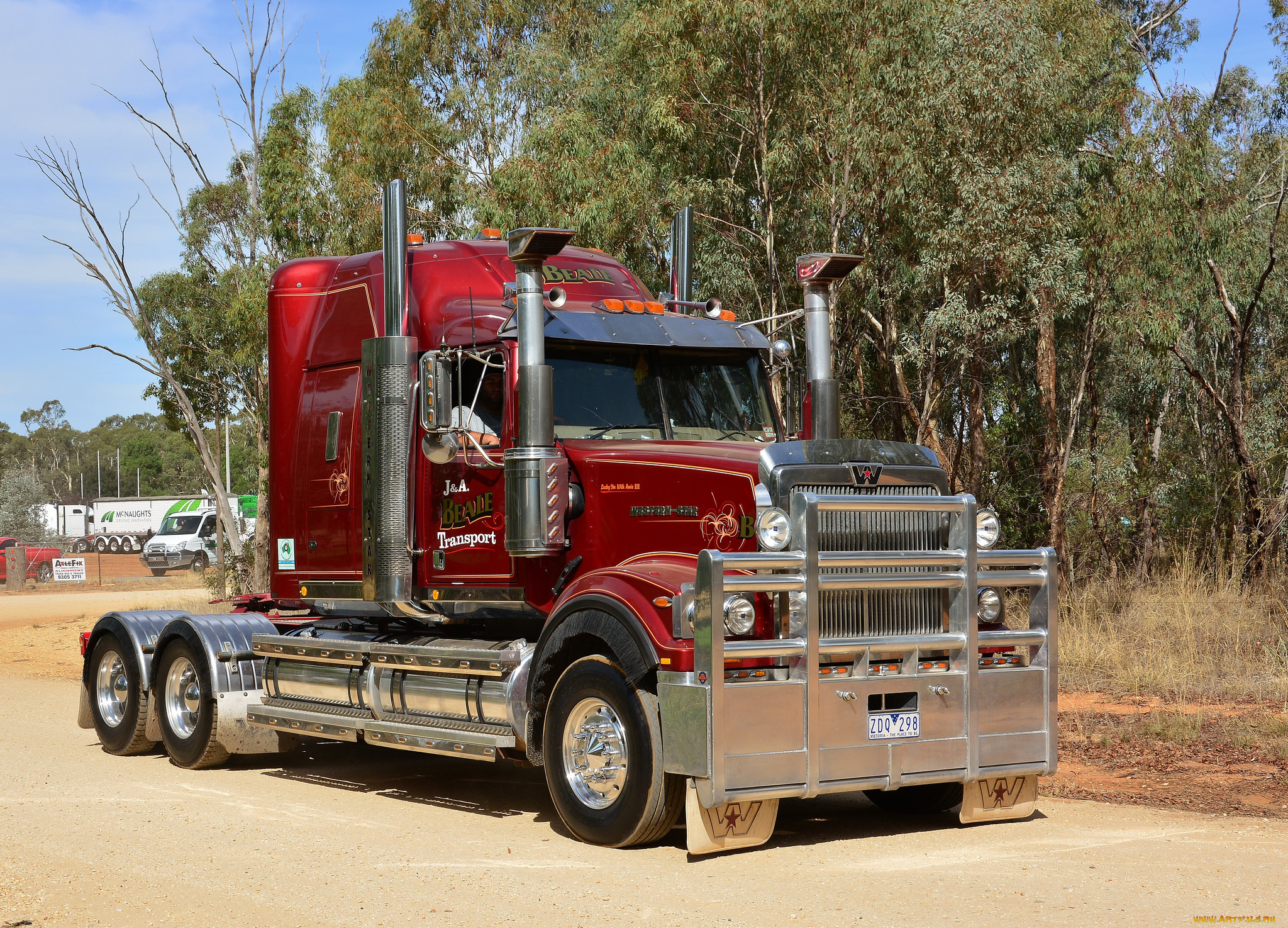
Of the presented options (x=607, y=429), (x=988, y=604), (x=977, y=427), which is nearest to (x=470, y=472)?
(x=607, y=429)

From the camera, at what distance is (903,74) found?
2202 centimetres

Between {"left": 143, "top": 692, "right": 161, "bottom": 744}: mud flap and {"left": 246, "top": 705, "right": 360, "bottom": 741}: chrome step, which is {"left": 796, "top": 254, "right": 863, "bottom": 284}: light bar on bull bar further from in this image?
{"left": 143, "top": 692, "right": 161, "bottom": 744}: mud flap

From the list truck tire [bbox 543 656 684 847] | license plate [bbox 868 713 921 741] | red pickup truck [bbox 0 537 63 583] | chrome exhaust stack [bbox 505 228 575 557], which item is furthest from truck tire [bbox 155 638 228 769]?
red pickup truck [bbox 0 537 63 583]

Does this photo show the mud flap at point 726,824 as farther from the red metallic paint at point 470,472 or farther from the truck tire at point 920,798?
the truck tire at point 920,798

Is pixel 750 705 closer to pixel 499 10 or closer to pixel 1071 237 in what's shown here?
pixel 1071 237

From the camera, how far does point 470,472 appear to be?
934cm

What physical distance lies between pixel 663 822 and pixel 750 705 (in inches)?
37.8

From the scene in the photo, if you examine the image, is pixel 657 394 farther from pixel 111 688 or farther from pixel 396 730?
pixel 111 688

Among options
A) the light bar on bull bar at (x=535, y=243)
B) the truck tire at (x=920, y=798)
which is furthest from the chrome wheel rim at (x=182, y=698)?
the truck tire at (x=920, y=798)

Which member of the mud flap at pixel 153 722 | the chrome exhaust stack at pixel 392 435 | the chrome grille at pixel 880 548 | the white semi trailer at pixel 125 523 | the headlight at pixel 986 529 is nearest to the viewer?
the chrome grille at pixel 880 548

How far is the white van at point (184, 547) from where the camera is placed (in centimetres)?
5378

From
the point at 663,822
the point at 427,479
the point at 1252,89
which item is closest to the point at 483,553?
the point at 427,479

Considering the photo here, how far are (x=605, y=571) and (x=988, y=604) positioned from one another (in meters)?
2.42

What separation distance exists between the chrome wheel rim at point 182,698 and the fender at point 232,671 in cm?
26
